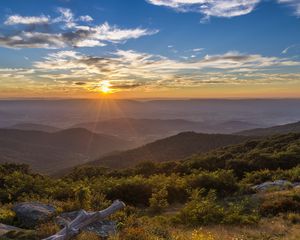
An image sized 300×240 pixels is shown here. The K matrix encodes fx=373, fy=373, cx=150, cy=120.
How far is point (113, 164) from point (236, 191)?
79.5 m

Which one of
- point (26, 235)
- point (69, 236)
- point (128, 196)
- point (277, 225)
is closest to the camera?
point (69, 236)

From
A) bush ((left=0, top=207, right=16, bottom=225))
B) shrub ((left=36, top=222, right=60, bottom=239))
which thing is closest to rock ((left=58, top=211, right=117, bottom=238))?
shrub ((left=36, top=222, right=60, bottom=239))

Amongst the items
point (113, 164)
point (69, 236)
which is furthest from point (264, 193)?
point (113, 164)

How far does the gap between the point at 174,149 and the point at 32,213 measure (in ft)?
331

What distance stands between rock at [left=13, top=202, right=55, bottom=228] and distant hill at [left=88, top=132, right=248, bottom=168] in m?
81.5

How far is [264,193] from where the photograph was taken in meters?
18.8

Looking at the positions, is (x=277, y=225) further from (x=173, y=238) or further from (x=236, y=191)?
(x=236, y=191)

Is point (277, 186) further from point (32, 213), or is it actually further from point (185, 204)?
point (32, 213)

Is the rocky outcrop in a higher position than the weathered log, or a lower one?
lower

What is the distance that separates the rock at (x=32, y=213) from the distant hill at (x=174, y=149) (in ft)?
267

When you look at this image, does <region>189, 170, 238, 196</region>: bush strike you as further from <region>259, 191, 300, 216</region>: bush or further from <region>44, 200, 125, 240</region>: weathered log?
<region>44, 200, 125, 240</region>: weathered log

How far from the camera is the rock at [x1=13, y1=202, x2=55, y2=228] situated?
1119cm

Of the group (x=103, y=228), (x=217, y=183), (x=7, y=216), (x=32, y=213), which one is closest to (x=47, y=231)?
(x=103, y=228)

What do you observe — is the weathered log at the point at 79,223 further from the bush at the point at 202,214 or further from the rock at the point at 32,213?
the bush at the point at 202,214
